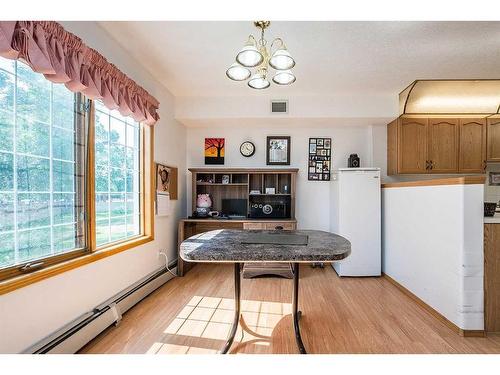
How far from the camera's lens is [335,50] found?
2293mm

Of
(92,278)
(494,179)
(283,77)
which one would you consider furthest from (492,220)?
(92,278)

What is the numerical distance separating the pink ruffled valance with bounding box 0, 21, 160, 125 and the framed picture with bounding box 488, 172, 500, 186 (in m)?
5.00

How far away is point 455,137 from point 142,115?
410 cm

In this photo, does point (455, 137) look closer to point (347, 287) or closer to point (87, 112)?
point (347, 287)

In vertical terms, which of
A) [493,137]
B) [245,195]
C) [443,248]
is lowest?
[443,248]

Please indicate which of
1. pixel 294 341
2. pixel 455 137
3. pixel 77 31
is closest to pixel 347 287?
A: pixel 294 341

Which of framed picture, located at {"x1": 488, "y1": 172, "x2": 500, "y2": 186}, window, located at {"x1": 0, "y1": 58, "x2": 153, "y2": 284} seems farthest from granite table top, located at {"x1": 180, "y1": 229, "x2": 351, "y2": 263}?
framed picture, located at {"x1": 488, "y1": 172, "x2": 500, "y2": 186}

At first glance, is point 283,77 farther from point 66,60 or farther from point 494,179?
point 494,179

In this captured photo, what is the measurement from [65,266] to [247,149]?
287cm

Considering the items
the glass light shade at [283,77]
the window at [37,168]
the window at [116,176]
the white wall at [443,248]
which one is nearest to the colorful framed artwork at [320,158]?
the white wall at [443,248]

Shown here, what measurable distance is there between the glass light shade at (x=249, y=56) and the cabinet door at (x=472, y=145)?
11.4 ft

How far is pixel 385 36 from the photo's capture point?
2.09m

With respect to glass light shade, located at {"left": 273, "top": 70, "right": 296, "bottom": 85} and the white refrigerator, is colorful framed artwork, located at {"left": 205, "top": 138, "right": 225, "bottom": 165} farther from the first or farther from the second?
glass light shade, located at {"left": 273, "top": 70, "right": 296, "bottom": 85}

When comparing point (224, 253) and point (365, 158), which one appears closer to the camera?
point (224, 253)
